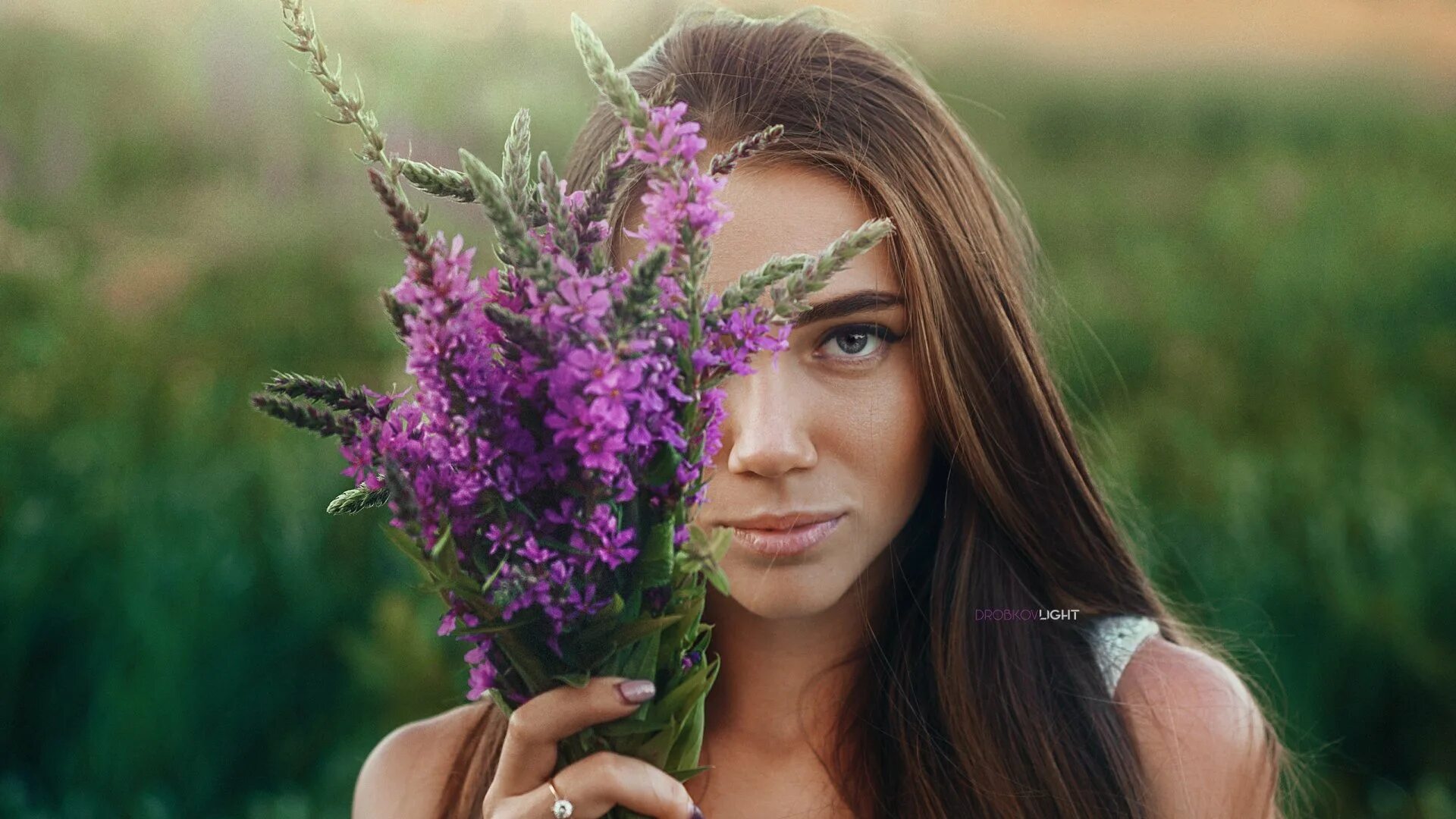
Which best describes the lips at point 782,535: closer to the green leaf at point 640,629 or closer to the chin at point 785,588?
the chin at point 785,588

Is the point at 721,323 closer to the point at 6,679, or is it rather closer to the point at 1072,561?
the point at 1072,561

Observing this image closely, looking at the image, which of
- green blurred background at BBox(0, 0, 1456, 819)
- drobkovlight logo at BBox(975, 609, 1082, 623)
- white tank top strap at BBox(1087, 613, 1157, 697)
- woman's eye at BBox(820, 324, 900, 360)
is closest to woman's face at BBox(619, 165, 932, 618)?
woman's eye at BBox(820, 324, 900, 360)

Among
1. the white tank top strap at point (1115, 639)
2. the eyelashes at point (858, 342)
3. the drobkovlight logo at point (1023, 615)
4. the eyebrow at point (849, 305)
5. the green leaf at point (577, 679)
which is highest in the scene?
the eyebrow at point (849, 305)

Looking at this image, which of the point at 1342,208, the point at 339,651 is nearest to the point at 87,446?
the point at 339,651

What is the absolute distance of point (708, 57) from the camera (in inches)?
51.9

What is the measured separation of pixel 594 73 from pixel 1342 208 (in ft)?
9.06

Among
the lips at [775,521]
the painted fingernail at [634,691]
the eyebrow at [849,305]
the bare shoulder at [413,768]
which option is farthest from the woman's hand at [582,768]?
the bare shoulder at [413,768]

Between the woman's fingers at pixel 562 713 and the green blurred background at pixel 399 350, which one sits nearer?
the woman's fingers at pixel 562 713

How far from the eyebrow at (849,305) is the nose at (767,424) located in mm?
45

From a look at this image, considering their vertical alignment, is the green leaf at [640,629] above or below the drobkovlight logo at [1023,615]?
above

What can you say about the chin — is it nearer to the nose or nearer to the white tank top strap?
the nose

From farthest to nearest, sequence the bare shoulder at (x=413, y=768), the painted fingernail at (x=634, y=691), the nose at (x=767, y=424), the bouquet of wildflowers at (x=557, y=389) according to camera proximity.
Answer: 1. the bare shoulder at (x=413, y=768)
2. the nose at (x=767, y=424)
3. the painted fingernail at (x=634, y=691)
4. the bouquet of wildflowers at (x=557, y=389)

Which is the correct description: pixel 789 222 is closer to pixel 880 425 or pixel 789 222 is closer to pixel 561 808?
pixel 880 425

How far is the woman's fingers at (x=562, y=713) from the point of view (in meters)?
0.83
